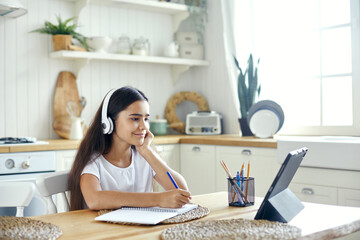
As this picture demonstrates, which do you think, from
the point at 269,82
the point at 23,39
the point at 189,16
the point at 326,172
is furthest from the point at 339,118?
the point at 23,39

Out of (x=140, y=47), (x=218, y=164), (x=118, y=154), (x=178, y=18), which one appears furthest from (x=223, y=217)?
(x=178, y=18)

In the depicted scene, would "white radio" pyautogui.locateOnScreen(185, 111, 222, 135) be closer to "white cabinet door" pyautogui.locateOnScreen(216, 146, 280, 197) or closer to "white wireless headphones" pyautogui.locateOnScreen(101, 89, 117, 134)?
"white cabinet door" pyautogui.locateOnScreen(216, 146, 280, 197)

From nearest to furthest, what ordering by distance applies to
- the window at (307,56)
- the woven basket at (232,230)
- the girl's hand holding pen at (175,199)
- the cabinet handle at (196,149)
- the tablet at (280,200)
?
the woven basket at (232,230), the tablet at (280,200), the girl's hand holding pen at (175,199), the window at (307,56), the cabinet handle at (196,149)

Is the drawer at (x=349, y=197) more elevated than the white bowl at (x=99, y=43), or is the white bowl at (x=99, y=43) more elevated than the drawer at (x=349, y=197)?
the white bowl at (x=99, y=43)

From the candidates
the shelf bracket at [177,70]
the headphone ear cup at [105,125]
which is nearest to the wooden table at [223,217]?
the headphone ear cup at [105,125]

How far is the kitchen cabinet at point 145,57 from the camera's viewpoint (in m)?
3.46

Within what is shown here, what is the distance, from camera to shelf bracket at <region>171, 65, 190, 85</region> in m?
4.11

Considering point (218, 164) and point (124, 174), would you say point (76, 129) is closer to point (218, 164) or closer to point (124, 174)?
point (218, 164)

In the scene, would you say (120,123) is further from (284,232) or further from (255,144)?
(255,144)

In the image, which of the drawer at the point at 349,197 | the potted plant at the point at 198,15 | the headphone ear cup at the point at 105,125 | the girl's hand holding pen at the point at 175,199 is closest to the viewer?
the girl's hand holding pen at the point at 175,199

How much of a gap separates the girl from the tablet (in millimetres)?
580

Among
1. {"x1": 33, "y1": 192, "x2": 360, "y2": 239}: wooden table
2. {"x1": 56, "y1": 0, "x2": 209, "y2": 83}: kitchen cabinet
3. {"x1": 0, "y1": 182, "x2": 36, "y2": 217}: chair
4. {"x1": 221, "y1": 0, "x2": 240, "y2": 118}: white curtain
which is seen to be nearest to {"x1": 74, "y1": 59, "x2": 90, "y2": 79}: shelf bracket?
{"x1": 56, "y1": 0, "x2": 209, "y2": 83}: kitchen cabinet

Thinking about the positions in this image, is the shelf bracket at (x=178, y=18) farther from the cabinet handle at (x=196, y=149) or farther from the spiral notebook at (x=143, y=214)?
the spiral notebook at (x=143, y=214)

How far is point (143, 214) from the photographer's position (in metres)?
1.28
